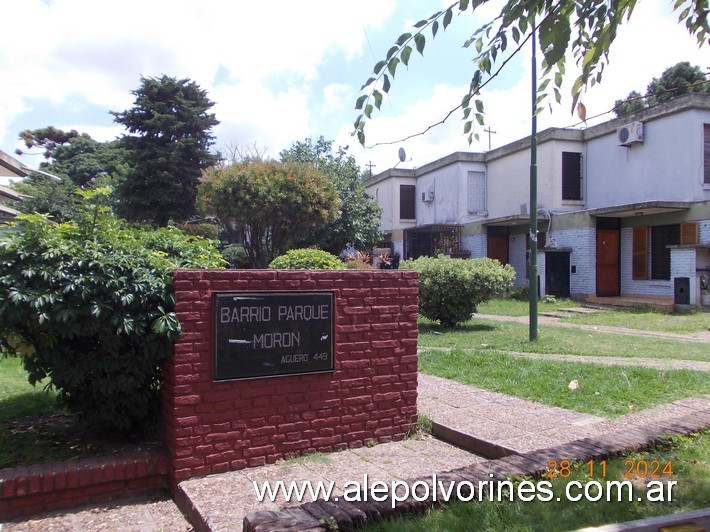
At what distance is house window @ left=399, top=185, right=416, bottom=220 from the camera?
29000 millimetres

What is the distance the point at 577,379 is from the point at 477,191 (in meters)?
19.5

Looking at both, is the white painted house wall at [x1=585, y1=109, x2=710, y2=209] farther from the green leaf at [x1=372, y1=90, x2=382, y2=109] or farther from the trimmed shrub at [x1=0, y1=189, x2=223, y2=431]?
the trimmed shrub at [x1=0, y1=189, x2=223, y2=431]

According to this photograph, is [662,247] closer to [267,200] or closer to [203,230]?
[267,200]

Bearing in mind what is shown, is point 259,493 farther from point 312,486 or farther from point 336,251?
point 336,251

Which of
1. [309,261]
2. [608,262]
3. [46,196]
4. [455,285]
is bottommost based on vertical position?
[455,285]

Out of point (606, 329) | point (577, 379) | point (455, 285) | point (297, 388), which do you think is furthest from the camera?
point (606, 329)

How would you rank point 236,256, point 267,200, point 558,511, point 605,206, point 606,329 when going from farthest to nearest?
point 236,256
point 605,206
point 267,200
point 606,329
point 558,511

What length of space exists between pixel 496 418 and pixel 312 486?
6.83 feet

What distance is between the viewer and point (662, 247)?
18078 millimetres

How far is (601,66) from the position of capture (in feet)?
14.8

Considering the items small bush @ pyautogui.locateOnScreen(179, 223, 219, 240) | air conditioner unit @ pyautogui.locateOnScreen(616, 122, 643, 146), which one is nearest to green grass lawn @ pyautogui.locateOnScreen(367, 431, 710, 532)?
air conditioner unit @ pyautogui.locateOnScreen(616, 122, 643, 146)

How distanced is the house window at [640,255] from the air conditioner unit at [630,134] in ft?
9.35

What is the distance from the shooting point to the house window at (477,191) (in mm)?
25281

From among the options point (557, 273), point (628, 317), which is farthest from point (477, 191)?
point (628, 317)
